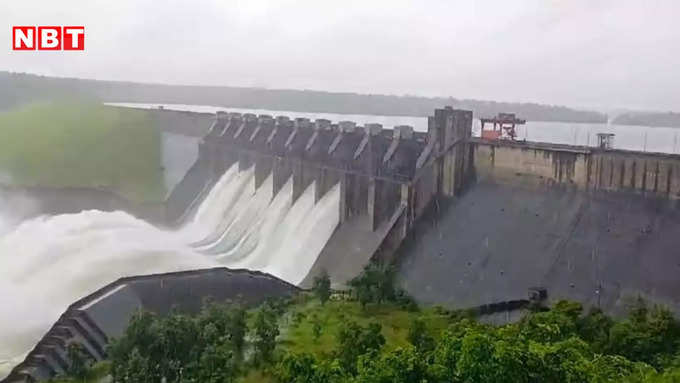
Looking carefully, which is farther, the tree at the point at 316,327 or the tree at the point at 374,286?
the tree at the point at 374,286

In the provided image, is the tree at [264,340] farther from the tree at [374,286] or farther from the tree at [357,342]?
the tree at [374,286]

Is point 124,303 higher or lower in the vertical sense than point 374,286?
lower

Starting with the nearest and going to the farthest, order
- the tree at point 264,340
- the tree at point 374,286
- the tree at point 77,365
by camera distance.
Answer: the tree at point 264,340, the tree at point 77,365, the tree at point 374,286

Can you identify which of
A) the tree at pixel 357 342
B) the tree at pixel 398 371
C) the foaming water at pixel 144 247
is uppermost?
the tree at pixel 398 371

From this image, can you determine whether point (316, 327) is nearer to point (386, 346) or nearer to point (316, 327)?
point (316, 327)

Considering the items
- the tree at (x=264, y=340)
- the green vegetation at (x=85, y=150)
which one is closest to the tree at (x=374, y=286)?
the tree at (x=264, y=340)

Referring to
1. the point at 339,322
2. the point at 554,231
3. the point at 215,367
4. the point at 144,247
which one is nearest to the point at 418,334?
the point at 339,322

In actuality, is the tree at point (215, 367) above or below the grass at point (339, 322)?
above
